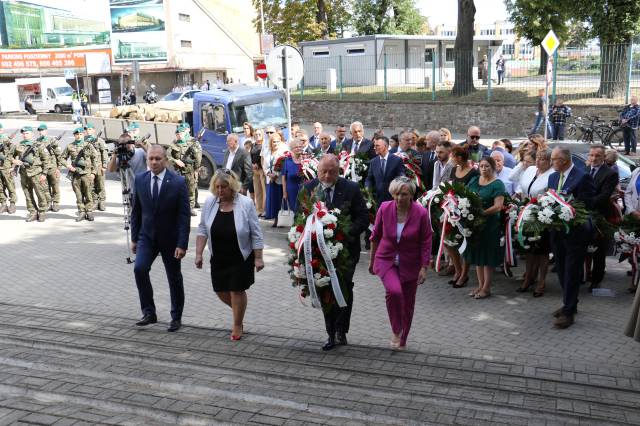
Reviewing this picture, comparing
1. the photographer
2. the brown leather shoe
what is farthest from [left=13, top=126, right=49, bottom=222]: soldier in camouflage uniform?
the brown leather shoe

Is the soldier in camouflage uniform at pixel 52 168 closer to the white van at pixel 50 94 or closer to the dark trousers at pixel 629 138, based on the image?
the dark trousers at pixel 629 138

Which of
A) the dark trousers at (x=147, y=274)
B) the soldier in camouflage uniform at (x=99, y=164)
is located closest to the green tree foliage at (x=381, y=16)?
the soldier in camouflage uniform at (x=99, y=164)

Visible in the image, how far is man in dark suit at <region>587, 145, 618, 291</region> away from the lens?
8.34 metres

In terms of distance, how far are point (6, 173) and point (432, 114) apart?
17.1 metres

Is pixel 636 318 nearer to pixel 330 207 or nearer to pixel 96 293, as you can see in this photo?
pixel 330 207

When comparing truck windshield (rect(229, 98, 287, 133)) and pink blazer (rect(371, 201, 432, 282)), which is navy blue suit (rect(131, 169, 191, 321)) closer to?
pink blazer (rect(371, 201, 432, 282))

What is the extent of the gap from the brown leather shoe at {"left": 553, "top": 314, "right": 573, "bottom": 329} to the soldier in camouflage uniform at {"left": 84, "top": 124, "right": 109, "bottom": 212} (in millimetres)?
10522

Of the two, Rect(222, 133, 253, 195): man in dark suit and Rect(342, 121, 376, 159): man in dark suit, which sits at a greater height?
Rect(342, 121, 376, 159): man in dark suit

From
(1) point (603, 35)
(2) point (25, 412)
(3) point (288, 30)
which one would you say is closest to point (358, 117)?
(1) point (603, 35)

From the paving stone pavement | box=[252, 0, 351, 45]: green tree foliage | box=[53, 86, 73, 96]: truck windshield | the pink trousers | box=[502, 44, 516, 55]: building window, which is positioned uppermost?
box=[252, 0, 351, 45]: green tree foliage

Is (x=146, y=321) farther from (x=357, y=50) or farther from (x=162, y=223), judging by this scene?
(x=357, y=50)

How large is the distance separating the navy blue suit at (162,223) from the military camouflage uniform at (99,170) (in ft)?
24.9

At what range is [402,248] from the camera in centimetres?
673

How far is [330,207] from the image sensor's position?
693 cm
